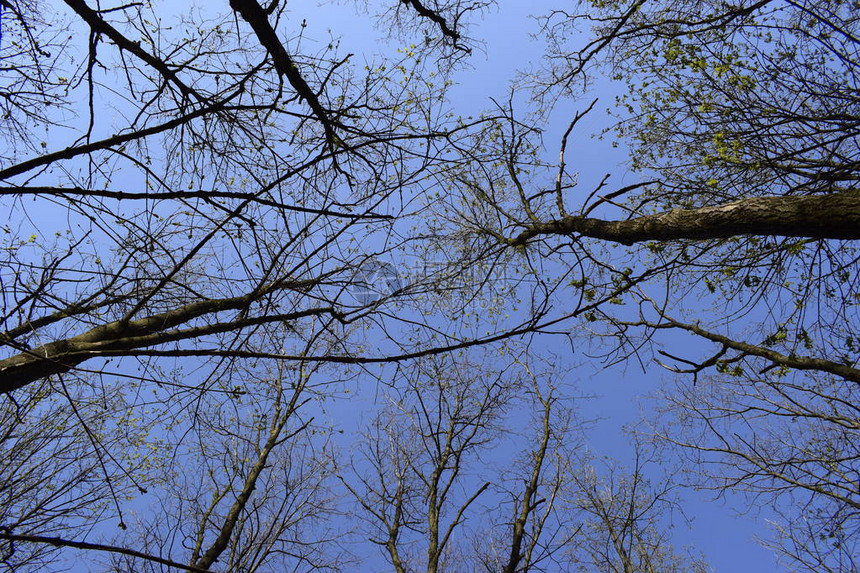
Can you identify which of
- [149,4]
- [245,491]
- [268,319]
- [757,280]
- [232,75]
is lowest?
[268,319]

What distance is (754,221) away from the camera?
3.44 metres

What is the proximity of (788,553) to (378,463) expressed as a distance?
567 centimetres

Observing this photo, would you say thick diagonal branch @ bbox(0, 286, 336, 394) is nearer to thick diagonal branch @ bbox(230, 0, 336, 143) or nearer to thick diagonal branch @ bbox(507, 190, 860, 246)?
thick diagonal branch @ bbox(230, 0, 336, 143)

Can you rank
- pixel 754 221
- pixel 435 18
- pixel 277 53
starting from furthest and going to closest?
pixel 435 18 → pixel 754 221 → pixel 277 53

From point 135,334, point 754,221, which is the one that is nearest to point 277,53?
point 135,334

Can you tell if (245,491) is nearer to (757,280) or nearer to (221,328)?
(221,328)

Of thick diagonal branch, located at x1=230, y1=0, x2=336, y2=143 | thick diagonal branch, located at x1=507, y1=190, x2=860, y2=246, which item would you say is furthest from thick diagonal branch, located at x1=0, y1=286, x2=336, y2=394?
thick diagonal branch, located at x1=507, y1=190, x2=860, y2=246

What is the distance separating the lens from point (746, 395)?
6.56m

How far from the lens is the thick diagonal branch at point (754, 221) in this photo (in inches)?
124

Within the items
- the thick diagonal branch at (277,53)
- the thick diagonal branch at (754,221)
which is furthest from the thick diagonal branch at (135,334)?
the thick diagonal branch at (754,221)

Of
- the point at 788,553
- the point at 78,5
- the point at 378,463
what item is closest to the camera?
the point at 78,5

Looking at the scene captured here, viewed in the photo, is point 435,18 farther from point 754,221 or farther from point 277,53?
point 754,221

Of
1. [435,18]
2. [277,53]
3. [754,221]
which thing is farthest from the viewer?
[435,18]

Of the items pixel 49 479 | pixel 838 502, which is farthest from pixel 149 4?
pixel 838 502
